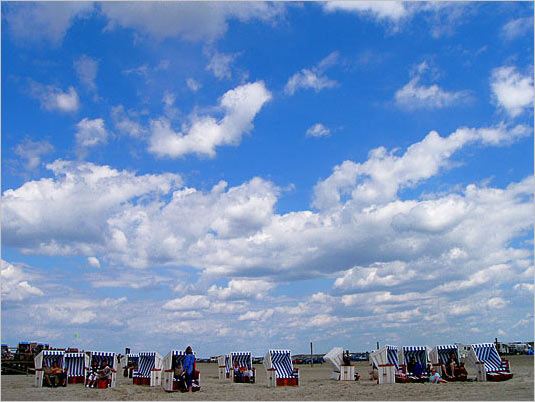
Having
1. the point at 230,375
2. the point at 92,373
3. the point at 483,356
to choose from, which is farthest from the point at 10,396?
the point at 483,356

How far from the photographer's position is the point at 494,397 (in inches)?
482

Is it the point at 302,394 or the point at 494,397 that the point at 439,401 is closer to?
the point at 494,397

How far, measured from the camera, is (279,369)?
18.2 metres

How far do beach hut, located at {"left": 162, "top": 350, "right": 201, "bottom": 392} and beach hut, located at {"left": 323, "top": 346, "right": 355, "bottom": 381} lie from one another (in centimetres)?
606

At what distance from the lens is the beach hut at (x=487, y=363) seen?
17203 mm

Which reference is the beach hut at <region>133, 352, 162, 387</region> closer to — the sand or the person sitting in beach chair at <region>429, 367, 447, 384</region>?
the sand

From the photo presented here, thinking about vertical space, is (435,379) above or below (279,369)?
below

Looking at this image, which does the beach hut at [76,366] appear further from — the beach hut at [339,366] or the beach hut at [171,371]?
the beach hut at [339,366]

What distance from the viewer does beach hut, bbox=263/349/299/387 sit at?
58.8ft

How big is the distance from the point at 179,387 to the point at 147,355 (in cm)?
354

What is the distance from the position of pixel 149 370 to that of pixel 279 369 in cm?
478

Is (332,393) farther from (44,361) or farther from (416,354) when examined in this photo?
(44,361)

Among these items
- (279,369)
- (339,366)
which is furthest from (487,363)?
(279,369)

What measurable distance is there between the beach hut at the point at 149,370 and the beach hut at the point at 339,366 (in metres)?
6.93
